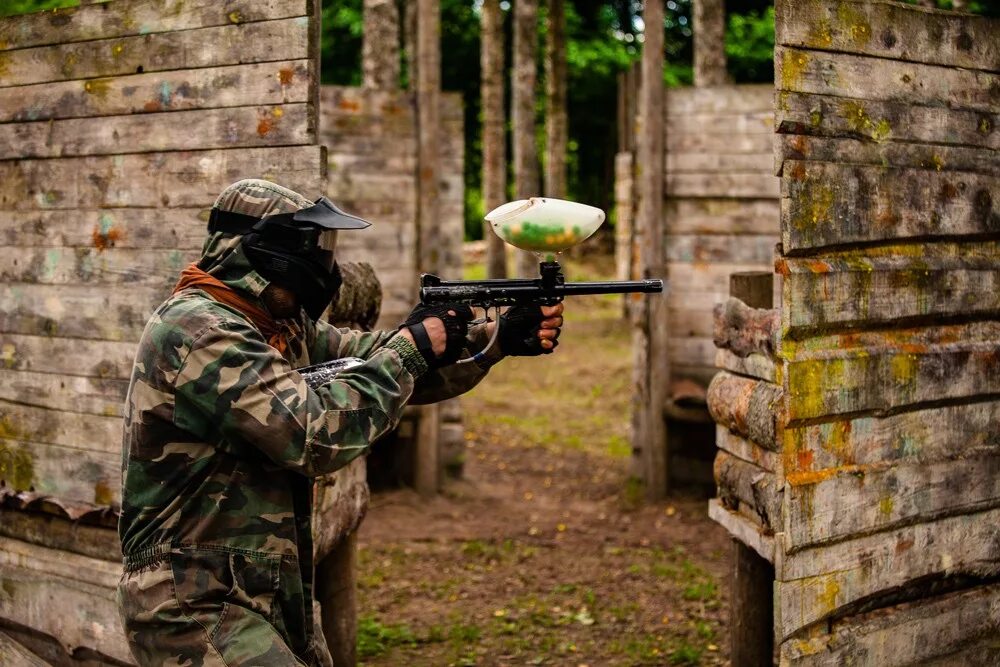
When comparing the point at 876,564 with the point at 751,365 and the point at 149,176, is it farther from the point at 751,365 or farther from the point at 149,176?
the point at 149,176

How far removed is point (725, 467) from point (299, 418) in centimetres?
219

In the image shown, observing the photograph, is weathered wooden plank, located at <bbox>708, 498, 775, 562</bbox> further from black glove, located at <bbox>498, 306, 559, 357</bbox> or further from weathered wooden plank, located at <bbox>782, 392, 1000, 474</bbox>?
black glove, located at <bbox>498, 306, 559, 357</bbox>

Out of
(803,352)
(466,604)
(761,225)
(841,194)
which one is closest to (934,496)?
(803,352)

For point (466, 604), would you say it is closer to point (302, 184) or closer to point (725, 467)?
point (725, 467)

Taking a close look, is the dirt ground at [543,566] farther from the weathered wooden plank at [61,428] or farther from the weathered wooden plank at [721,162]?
the weathered wooden plank at [721,162]

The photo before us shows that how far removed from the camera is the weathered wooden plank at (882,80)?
356cm

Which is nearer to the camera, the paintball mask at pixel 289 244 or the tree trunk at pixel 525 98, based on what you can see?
the paintball mask at pixel 289 244

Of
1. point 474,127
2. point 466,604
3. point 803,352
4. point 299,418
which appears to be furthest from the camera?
point 474,127

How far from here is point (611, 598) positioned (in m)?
5.94

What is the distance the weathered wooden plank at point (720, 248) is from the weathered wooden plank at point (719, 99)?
0.85 m

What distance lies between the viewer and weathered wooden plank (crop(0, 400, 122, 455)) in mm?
4172

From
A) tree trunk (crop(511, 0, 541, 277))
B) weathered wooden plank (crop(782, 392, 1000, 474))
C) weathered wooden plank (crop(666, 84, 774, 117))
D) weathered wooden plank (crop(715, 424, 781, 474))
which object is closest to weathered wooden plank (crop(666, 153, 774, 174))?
weathered wooden plank (crop(666, 84, 774, 117))

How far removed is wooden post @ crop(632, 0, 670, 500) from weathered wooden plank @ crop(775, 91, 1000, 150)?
3.45 meters

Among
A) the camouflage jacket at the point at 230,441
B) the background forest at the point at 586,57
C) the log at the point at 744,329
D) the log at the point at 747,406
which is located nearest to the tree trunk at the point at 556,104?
the background forest at the point at 586,57
